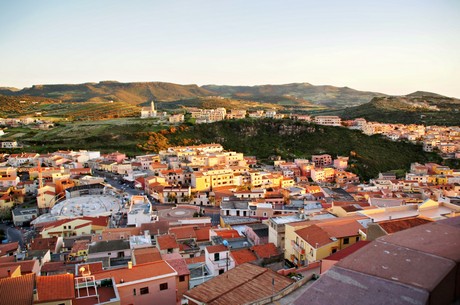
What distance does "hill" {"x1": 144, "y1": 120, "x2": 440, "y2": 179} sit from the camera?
2019 inches

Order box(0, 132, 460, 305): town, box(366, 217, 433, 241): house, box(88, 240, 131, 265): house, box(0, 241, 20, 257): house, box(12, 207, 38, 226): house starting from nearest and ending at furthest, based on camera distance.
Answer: box(0, 132, 460, 305): town → box(366, 217, 433, 241): house → box(88, 240, 131, 265): house → box(0, 241, 20, 257): house → box(12, 207, 38, 226): house

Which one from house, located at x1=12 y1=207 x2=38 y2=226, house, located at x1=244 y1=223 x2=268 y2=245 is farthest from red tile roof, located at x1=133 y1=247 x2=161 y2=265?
house, located at x1=12 y1=207 x2=38 y2=226

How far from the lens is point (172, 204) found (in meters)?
31.2

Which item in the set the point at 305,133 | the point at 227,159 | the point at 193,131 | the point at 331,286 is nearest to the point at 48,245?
the point at 331,286

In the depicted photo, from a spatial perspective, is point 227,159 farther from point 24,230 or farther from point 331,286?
point 331,286

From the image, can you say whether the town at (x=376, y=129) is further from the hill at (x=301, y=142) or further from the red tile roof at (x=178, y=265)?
the red tile roof at (x=178, y=265)

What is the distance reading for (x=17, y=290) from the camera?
758cm

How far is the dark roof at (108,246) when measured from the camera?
15.2 m

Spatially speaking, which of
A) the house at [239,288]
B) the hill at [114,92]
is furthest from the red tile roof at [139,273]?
the hill at [114,92]

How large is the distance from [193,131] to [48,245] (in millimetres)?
43263

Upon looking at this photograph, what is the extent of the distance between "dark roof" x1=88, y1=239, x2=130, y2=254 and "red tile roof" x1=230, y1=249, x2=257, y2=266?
5.22 metres

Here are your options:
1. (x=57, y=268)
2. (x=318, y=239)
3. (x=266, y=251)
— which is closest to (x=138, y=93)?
(x=57, y=268)

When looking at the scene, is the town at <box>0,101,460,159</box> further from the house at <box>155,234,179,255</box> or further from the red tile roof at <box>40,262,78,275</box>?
the house at <box>155,234,179,255</box>

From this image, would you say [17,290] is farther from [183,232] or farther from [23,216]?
[23,216]
